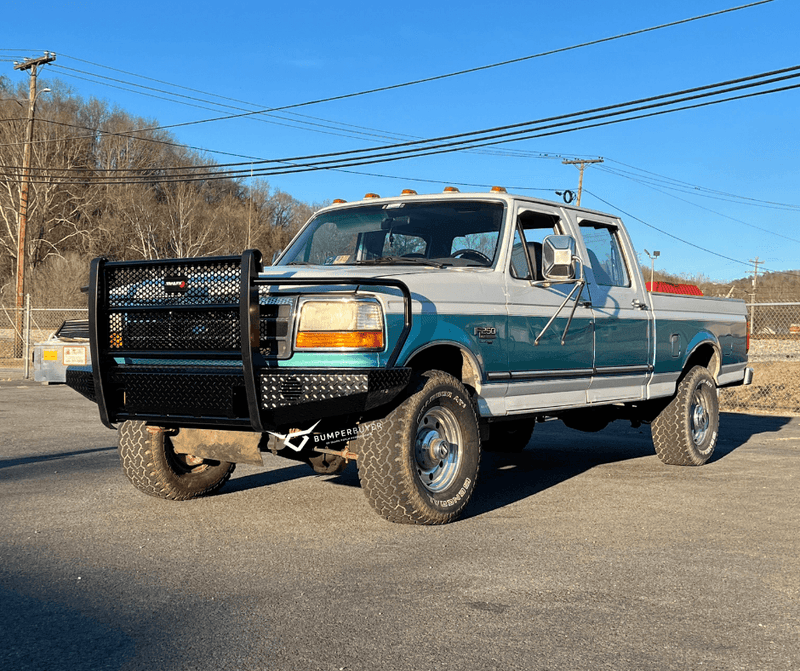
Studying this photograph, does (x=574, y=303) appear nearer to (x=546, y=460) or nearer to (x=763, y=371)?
(x=546, y=460)

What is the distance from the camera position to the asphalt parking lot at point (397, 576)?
3.52 m

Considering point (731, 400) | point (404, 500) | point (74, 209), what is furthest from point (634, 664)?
point (74, 209)

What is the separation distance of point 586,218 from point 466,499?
320 cm

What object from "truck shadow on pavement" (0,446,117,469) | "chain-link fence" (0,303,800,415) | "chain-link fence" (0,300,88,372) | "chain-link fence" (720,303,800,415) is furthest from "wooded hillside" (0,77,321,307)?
"truck shadow on pavement" (0,446,117,469)

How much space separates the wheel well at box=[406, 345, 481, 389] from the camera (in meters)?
5.98

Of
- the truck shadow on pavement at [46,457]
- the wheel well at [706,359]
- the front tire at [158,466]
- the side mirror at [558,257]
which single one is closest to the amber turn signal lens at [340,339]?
the front tire at [158,466]

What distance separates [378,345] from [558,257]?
1896 millimetres

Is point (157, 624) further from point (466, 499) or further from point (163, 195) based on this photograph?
point (163, 195)

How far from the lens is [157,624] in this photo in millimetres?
3812

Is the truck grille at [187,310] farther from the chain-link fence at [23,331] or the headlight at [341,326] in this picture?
the chain-link fence at [23,331]

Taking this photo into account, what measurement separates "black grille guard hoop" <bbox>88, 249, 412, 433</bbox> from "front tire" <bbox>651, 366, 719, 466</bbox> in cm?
415

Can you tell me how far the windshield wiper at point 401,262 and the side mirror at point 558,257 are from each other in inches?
29.7

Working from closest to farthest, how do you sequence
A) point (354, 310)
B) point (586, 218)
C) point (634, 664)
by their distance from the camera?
point (634, 664) < point (354, 310) < point (586, 218)

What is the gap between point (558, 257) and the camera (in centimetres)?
652
